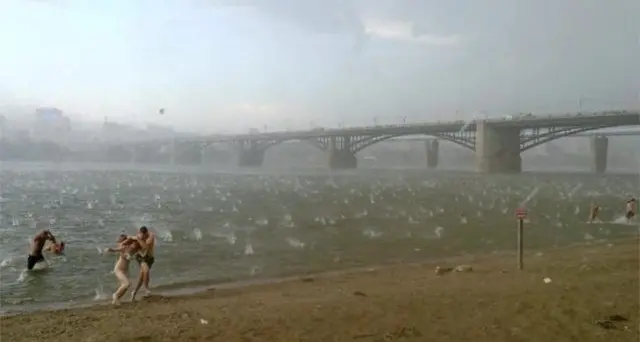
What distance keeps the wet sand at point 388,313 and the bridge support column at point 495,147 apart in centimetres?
8594

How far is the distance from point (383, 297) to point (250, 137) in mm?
114233

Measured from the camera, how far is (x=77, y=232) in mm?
26750

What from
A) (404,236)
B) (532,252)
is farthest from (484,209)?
(532,252)

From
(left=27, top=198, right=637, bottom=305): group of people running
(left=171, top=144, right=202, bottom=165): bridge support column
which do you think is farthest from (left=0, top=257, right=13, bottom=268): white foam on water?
(left=171, top=144, right=202, bottom=165): bridge support column

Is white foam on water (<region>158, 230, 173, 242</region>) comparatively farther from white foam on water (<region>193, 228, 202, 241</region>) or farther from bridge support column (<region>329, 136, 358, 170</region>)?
bridge support column (<region>329, 136, 358, 170</region>)

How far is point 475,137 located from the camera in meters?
100

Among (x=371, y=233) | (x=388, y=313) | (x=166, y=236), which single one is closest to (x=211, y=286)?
(x=388, y=313)

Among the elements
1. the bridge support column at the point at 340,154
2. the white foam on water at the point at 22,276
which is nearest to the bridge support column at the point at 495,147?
the bridge support column at the point at 340,154

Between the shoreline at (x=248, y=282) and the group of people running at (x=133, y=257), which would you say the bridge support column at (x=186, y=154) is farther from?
the group of people running at (x=133, y=257)

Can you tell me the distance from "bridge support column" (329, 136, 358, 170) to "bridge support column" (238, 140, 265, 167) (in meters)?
15.8

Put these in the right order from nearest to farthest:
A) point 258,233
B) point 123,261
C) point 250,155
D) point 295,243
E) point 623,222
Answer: point 123,261 → point 295,243 → point 258,233 → point 623,222 → point 250,155

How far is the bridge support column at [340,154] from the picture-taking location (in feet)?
391

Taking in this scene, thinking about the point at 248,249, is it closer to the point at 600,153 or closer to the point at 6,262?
the point at 6,262

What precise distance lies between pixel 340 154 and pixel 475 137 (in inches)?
1113
